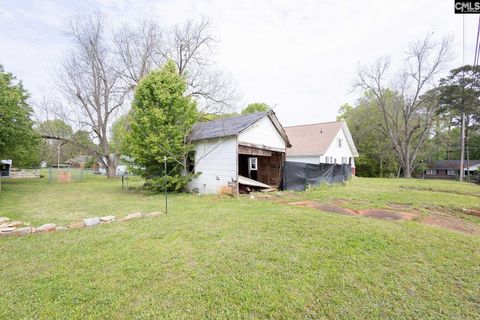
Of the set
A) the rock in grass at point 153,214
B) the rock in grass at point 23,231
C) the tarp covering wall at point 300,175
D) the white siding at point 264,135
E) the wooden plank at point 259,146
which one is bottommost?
the rock in grass at point 23,231

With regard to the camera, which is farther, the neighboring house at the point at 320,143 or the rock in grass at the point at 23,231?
the neighboring house at the point at 320,143

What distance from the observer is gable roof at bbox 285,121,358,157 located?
2005 cm

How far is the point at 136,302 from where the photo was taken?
2.31m

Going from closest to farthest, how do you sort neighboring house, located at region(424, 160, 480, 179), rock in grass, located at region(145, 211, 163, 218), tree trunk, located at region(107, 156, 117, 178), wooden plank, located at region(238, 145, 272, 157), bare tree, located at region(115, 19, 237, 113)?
1. rock in grass, located at region(145, 211, 163, 218)
2. wooden plank, located at region(238, 145, 272, 157)
3. bare tree, located at region(115, 19, 237, 113)
4. tree trunk, located at region(107, 156, 117, 178)
5. neighboring house, located at region(424, 160, 480, 179)

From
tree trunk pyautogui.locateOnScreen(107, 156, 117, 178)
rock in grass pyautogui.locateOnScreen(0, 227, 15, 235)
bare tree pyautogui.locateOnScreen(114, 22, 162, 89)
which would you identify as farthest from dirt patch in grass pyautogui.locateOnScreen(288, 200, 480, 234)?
tree trunk pyautogui.locateOnScreen(107, 156, 117, 178)

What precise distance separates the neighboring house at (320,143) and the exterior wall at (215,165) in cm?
1243

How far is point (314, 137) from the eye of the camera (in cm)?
2153

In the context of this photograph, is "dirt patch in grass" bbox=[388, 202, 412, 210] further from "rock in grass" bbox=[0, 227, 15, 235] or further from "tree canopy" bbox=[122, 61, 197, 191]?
"rock in grass" bbox=[0, 227, 15, 235]

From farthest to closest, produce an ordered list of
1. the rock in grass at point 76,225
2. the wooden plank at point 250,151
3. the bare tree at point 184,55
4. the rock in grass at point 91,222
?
the bare tree at point 184,55 → the wooden plank at point 250,151 → the rock in grass at point 91,222 → the rock in grass at point 76,225

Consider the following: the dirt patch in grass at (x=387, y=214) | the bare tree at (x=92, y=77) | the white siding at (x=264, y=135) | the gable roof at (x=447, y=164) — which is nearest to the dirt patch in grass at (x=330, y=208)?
the dirt patch in grass at (x=387, y=214)

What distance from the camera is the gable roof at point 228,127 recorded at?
374 inches

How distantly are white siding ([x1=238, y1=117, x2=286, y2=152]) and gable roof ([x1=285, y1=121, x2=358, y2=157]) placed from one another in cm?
902

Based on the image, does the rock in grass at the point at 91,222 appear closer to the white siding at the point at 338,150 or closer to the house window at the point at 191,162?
the house window at the point at 191,162

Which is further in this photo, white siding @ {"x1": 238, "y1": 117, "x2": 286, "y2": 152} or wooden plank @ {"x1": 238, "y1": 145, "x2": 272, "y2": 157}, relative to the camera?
white siding @ {"x1": 238, "y1": 117, "x2": 286, "y2": 152}
